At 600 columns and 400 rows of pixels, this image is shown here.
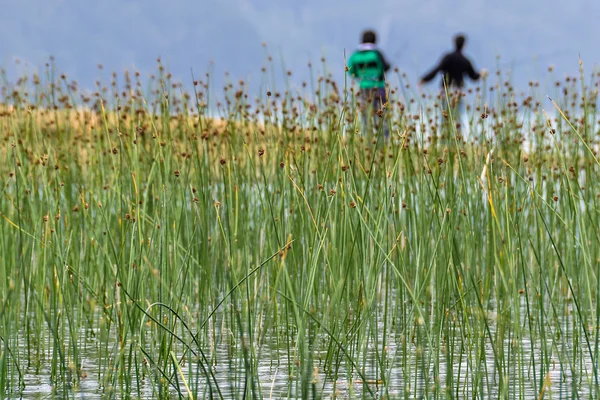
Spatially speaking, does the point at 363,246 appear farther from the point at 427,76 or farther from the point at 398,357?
the point at 427,76

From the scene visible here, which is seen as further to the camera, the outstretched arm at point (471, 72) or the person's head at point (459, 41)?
the person's head at point (459, 41)

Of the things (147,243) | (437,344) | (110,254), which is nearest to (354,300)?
(437,344)

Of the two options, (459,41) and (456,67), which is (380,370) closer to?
(456,67)

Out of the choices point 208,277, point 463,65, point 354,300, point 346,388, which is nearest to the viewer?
point 346,388

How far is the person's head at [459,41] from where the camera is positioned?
503 inches

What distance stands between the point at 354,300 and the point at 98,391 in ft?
3.24

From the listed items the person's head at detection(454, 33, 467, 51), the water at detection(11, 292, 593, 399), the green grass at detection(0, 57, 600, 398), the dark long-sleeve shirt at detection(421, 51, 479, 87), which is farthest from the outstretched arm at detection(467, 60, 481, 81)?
the water at detection(11, 292, 593, 399)

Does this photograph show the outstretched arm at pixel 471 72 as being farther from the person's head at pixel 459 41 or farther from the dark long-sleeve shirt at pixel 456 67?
the person's head at pixel 459 41

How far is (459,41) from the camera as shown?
42.1ft

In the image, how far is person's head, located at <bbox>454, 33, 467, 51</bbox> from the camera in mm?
12766

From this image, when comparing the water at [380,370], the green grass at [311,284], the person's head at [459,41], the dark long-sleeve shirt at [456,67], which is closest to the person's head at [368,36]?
the dark long-sleeve shirt at [456,67]

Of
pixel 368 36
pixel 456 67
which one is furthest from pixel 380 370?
pixel 456 67

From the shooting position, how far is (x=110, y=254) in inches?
191

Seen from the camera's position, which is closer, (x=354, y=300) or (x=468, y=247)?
(x=354, y=300)
